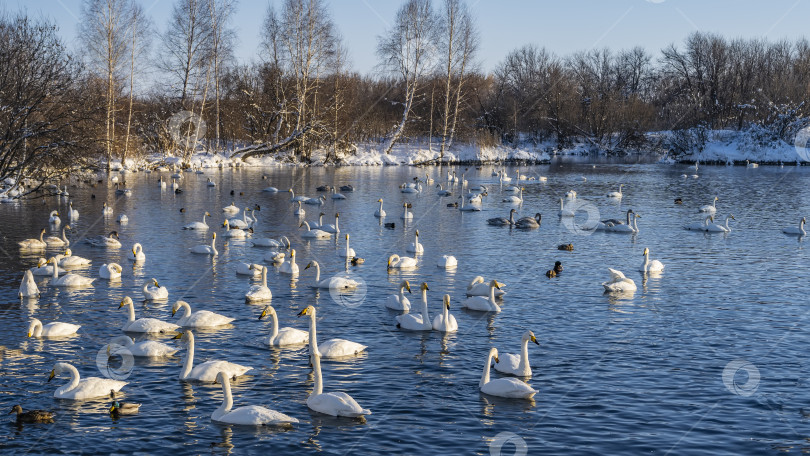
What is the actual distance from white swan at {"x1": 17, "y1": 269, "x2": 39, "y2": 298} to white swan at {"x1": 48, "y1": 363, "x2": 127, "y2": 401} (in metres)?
6.60

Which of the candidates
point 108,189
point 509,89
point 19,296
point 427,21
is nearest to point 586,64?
point 509,89

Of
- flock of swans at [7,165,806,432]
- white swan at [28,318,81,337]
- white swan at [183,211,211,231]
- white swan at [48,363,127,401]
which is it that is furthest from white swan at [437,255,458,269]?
white swan at [48,363,127,401]

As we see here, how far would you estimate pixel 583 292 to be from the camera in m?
19.2

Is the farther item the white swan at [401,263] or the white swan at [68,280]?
the white swan at [401,263]

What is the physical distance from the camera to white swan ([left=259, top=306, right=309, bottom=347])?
14.2 m

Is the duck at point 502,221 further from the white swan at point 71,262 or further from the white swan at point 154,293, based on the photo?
the white swan at point 154,293

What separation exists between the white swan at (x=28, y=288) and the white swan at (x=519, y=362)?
10711 mm

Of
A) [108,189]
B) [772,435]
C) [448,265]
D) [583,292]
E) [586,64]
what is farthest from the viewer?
[586,64]

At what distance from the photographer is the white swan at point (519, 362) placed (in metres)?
12.7

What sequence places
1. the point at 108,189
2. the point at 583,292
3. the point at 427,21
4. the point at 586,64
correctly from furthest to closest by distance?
the point at 586,64 < the point at 427,21 < the point at 108,189 < the point at 583,292

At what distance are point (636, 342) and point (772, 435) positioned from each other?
4325mm

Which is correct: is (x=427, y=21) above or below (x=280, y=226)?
above

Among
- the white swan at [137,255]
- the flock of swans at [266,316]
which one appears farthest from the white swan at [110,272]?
the white swan at [137,255]

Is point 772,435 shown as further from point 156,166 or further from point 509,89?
point 509,89
